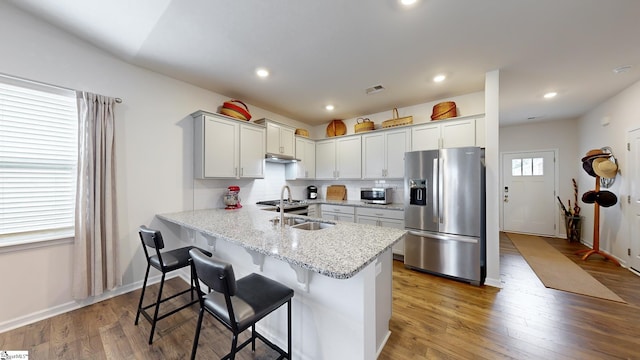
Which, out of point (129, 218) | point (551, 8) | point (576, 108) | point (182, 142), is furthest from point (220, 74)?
point (576, 108)

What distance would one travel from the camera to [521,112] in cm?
436

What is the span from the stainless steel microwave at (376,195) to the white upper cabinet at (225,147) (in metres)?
1.97

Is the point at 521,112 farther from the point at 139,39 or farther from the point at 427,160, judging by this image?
the point at 139,39

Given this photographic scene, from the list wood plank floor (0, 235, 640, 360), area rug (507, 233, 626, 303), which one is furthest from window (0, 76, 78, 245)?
area rug (507, 233, 626, 303)

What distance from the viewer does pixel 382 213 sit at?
12.2ft

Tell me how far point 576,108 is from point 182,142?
22.5ft

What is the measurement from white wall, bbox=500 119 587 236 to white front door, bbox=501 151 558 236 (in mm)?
115

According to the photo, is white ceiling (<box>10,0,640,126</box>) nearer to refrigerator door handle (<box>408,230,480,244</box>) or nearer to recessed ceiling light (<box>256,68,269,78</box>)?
recessed ceiling light (<box>256,68,269,78</box>)

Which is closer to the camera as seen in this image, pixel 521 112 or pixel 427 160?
pixel 427 160

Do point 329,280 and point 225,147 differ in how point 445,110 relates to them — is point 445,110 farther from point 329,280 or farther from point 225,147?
point 225,147

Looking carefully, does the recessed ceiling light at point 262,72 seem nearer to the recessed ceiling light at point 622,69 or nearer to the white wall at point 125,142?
Answer: the white wall at point 125,142

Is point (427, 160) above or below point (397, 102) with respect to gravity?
below

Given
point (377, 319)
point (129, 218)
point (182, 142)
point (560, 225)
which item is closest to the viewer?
point (377, 319)

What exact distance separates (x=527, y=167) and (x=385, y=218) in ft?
14.1
